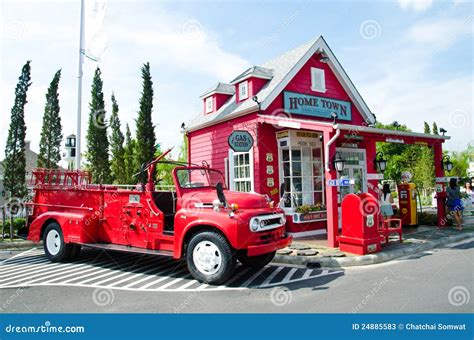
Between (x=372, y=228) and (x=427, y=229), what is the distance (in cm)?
474

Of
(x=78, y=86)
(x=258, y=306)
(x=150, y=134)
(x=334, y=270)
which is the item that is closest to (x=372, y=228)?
(x=334, y=270)

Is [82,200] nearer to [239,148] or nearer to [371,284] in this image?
[239,148]

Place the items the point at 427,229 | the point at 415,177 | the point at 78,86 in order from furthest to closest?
1. the point at 415,177
2. the point at 78,86
3. the point at 427,229

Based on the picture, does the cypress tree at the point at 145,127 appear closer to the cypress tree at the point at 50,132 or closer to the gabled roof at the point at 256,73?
the cypress tree at the point at 50,132

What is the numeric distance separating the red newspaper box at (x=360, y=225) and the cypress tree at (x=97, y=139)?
15.2 metres

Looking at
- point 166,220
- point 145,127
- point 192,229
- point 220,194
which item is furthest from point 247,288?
point 145,127

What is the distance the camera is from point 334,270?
21.9 feet

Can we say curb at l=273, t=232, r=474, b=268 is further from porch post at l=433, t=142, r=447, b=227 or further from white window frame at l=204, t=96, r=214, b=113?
white window frame at l=204, t=96, r=214, b=113

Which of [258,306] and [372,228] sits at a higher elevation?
[372,228]

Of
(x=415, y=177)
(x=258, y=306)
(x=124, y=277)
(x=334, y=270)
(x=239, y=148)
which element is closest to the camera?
(x=258, y=306)

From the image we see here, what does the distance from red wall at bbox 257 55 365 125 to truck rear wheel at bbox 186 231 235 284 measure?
21.0ft

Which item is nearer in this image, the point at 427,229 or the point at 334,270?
the point at 334,270

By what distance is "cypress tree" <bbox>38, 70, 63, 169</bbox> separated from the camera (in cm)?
1787

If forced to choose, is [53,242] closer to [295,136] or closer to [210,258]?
[210,258]
